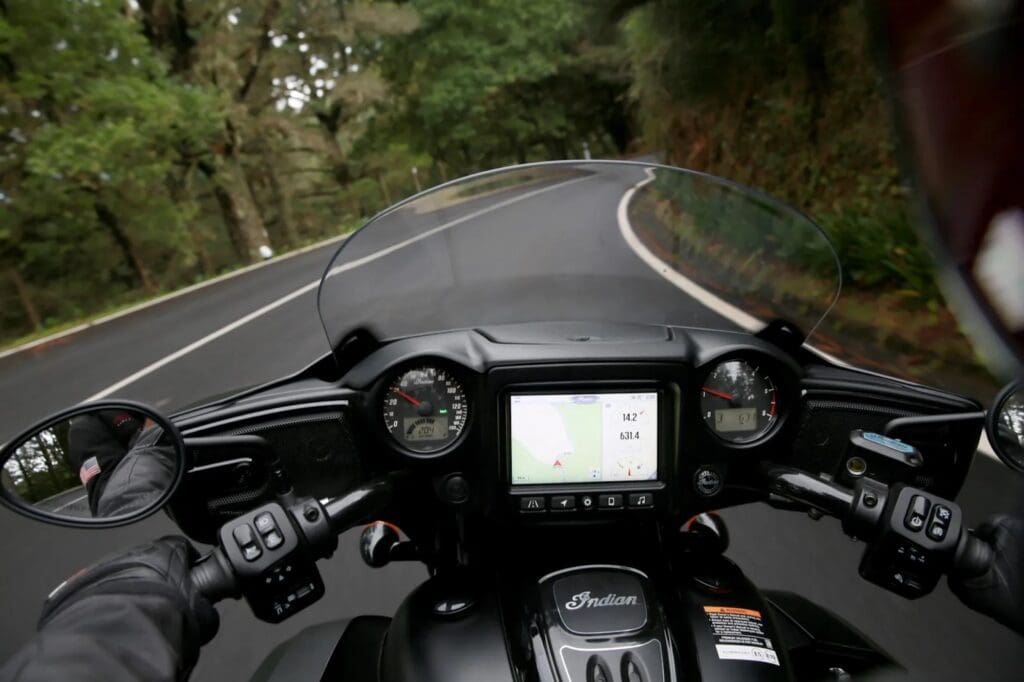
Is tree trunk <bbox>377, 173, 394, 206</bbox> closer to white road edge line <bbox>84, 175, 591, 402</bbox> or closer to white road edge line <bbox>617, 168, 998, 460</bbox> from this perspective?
white road edge line <bbox>84, 175, 591, 402</bbox>

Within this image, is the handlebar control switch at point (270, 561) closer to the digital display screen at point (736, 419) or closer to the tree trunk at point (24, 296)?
the digital display screen at point (736, 419)

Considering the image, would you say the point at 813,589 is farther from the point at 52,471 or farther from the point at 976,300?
the point at 976,300

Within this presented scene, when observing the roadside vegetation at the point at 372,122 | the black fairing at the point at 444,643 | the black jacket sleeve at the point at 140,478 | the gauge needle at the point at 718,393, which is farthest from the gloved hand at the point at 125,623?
the roadside vegetation at the point at 372,122

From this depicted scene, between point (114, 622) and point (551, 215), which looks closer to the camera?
point (114, 622)

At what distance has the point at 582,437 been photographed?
70.5 inches

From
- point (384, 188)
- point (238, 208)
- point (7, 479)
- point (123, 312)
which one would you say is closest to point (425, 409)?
point (7, 479)

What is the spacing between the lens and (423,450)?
6.06 ft

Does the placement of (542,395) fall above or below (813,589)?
above

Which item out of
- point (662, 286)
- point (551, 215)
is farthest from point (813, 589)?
point (551, 215)

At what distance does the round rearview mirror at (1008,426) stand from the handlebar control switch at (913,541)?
153 millimetres

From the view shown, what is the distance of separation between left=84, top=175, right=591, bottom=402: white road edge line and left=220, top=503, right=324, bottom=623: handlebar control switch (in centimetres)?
64

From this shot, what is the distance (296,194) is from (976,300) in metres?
27.0

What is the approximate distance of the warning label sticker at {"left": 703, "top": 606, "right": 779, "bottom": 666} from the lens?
54.9 inches

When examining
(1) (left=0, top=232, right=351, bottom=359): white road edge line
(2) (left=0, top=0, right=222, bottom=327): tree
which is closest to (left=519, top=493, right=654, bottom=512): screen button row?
(1) (left=0, top=232, right=351, bottom=359): white road edge line
